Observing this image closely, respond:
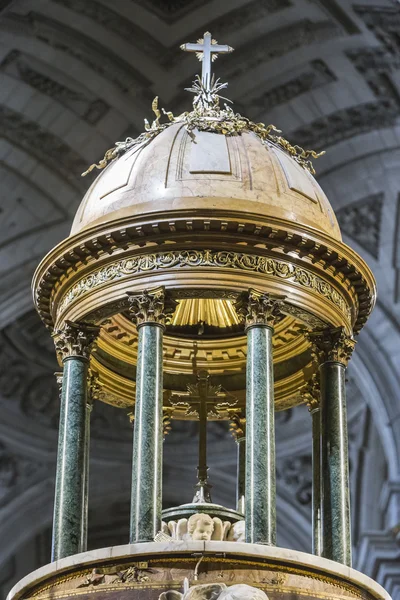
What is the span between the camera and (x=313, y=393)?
1538 cm

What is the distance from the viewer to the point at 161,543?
12422mm

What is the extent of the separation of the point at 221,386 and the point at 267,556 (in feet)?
12.9

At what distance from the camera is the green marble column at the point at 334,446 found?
13.8 metres

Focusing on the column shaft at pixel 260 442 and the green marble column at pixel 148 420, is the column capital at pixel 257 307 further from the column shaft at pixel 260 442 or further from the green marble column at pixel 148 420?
the green marble column at pixel 148 420

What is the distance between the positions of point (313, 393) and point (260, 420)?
84.3 inches

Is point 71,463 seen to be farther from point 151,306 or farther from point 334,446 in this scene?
point 334,446

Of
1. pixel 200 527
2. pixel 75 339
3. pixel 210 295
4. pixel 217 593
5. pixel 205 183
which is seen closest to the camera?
pixel 217 593

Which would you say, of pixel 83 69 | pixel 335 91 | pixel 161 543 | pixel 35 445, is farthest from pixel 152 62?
pixel 161 543

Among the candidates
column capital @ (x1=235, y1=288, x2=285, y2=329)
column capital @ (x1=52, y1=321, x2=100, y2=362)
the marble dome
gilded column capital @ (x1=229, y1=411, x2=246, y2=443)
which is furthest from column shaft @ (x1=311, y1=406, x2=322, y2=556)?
column capital @ (x1=52, y1=321, x2=100, y2=362)

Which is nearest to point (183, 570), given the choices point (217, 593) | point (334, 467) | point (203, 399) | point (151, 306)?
point (217, 593)

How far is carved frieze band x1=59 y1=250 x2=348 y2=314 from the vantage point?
13.9m

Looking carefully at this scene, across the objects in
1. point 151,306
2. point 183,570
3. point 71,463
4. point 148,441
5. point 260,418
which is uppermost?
point 151,306

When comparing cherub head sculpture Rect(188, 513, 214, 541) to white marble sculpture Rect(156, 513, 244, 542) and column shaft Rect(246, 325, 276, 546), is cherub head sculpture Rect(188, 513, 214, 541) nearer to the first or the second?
white marble sculpture Rect(156, 513, 244, 542)

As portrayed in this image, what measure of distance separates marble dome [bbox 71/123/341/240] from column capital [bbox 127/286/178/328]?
0.70 m
